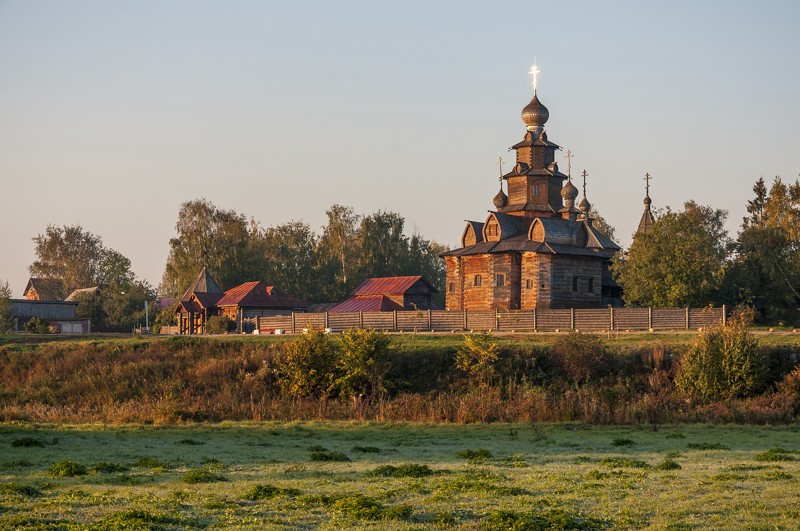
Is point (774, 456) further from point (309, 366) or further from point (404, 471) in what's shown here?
point (309, 366)

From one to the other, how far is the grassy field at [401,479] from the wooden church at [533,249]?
38.7 m

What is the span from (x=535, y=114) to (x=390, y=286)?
61.7ft

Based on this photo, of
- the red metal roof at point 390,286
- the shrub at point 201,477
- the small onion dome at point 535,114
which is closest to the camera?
the shrub at point 201,477

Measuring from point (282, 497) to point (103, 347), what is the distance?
3907cm

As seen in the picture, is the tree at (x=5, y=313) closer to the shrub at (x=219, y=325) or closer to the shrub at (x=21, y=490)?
the shrub at (x=219, y=325)

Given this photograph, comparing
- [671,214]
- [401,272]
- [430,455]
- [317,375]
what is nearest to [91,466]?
[430,455]

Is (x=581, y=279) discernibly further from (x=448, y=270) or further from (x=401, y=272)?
(x=401, y=272)

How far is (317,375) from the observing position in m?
41.5

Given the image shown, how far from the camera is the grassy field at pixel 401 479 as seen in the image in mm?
15031

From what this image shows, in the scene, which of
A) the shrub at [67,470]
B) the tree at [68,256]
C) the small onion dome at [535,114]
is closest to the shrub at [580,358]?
the shrub at [67,470]

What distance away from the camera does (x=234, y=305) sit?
8162 cm

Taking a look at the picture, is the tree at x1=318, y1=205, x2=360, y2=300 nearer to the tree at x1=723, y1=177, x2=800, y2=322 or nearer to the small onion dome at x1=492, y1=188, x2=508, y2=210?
the small onion dome at x1=492, y1=188, x2=508, y2=210

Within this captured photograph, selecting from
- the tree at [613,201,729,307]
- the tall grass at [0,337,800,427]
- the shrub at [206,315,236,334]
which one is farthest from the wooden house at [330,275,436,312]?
the tall grass at [0,337,800,427]

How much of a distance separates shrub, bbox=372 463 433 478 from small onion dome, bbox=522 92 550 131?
199 ft
